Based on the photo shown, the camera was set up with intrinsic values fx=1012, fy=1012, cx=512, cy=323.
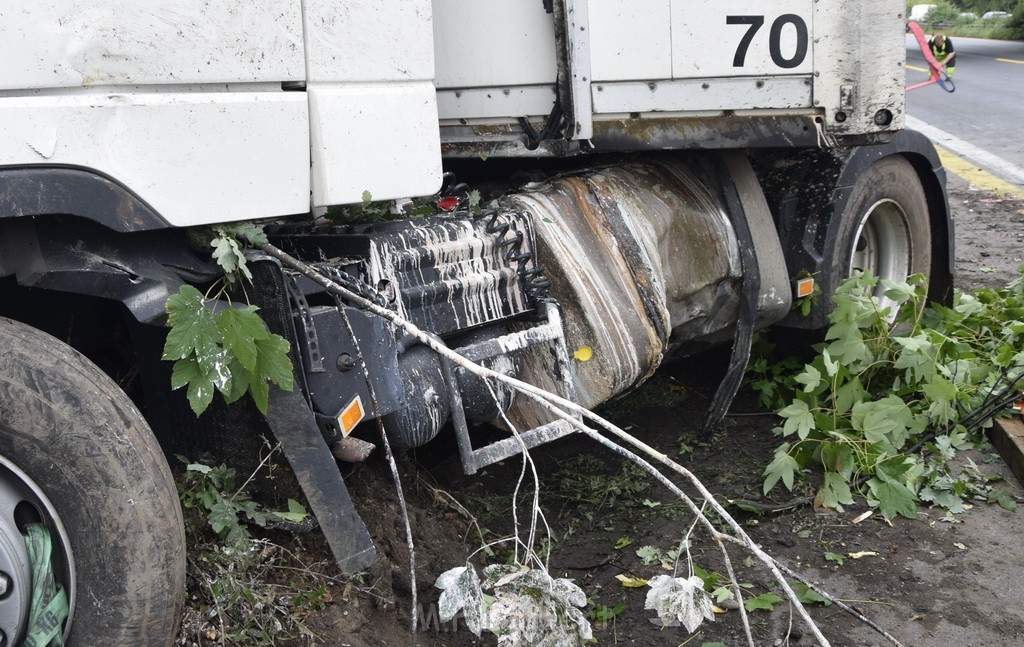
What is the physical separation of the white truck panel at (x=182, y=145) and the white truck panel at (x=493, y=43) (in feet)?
3.23

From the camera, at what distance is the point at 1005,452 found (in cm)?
394

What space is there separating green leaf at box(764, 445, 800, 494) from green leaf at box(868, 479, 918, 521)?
0.31m

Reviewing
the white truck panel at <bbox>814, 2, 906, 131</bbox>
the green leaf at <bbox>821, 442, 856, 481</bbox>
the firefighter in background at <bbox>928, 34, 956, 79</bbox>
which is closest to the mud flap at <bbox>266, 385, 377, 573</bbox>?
the green leaf at <bbox>821, 442, 856, 481</bbox>

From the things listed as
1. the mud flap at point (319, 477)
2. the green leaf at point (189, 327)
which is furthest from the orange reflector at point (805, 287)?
the green leaf at point (189, 327)

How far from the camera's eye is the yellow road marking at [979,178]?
8.60 m

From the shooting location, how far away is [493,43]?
131 inches

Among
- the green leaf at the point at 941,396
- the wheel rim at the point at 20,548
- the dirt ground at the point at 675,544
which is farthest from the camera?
the green leaf at the point at 941,396

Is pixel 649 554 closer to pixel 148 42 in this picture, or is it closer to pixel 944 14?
pixel 148 42

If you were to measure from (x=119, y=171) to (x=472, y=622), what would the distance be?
50.5 inches

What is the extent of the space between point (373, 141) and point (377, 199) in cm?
15

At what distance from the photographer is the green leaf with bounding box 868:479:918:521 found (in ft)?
11.8

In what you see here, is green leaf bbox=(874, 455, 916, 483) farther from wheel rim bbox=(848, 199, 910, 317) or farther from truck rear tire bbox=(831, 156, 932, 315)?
wheel rim bbox=(848, 199, 910, 317)

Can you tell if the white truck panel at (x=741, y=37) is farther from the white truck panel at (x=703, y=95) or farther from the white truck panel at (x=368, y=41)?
the white truck panel at (x=368, y=41)

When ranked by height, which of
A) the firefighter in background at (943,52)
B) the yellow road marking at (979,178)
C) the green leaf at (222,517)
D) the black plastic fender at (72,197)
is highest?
the firefighter in background at (943,52)
